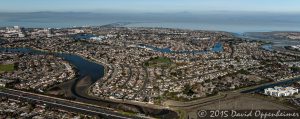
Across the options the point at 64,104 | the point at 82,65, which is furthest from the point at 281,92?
the point at 82,65

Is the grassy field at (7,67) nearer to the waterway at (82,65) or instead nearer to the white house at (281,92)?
the waterway at (82,65)

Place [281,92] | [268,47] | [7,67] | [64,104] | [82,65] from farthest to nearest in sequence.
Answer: [268,47] → [82,65] → [7,67] → [281,92] → [64,104]

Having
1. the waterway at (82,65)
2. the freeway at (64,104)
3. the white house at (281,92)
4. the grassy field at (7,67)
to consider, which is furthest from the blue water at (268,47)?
the freeway at (64,104)

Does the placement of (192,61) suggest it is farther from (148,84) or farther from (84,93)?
(84,93)

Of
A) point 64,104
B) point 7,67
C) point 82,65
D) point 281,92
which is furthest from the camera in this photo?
point 82,65

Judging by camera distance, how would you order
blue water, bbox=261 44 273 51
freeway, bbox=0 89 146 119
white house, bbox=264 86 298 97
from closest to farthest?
freeway, bbox=0 89 146 119 < white house, bbox=264 86 298 97 < blue water, bbox=261 44 273 51

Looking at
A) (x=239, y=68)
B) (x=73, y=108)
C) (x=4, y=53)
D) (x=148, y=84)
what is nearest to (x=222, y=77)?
(x=239, y=68)

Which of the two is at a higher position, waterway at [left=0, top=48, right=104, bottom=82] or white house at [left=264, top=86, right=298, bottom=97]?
white house at [left=264, top=86, right=298, bottom=97]

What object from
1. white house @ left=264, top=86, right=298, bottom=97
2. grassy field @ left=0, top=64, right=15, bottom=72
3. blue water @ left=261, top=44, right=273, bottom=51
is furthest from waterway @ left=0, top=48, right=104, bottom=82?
blue water @ left=261, top=44, right=273, bottom=51

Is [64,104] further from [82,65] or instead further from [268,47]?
[268,47]

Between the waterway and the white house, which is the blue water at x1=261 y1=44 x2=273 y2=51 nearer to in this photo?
the white house
